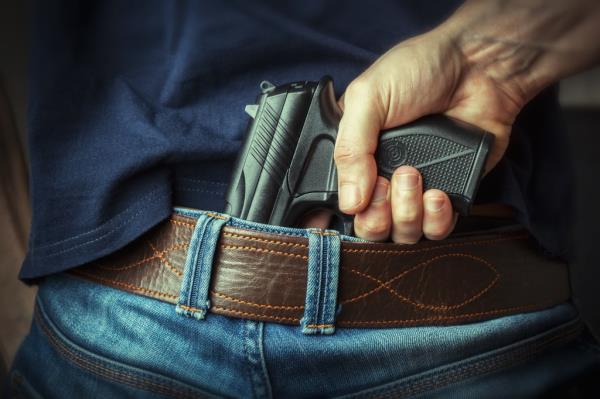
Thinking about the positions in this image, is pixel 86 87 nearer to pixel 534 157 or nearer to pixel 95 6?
pixel 95 6

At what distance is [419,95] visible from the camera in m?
0.60

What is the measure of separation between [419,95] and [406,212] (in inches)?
5.6

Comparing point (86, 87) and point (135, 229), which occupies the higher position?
point (86, 87)

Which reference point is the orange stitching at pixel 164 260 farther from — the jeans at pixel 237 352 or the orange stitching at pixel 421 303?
the orange stitching at pixel 421 303

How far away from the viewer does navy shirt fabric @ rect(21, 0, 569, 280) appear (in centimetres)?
60

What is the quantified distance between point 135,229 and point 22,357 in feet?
0.94

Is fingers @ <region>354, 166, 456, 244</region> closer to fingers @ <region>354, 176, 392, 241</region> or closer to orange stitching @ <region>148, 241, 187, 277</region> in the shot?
fingers @ <region>354, 176, 392, 241</region>

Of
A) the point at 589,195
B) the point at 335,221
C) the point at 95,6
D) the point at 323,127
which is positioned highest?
the point at 95,6

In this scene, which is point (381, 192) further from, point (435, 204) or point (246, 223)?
point (246, 223)

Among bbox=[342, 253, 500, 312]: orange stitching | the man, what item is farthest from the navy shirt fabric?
bbox=[342, 253, 500, 312]: orange stitching

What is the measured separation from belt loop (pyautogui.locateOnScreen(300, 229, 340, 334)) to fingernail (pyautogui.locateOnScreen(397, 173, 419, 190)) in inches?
4.2

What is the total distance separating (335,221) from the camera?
68 centimetres

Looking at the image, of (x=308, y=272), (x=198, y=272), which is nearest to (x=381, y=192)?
(x=308, y=272)

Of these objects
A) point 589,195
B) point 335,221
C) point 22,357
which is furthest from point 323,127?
point 589,195
